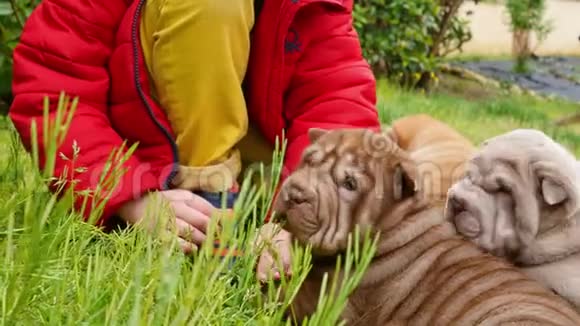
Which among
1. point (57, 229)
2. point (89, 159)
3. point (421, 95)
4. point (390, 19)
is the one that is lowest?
point (421, 95)

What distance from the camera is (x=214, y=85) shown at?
141cm

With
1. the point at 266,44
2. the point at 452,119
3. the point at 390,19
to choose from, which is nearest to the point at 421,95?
the point at 390,19

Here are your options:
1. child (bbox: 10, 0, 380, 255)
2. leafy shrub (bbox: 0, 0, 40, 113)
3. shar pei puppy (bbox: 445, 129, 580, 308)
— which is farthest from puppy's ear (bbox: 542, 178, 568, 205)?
leafy shrub (bbox: 0, 0, 40, 113)

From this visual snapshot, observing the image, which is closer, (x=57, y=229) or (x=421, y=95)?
(x=57, y=229)

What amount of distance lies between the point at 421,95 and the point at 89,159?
106 inches

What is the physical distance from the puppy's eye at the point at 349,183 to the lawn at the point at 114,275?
75 mm

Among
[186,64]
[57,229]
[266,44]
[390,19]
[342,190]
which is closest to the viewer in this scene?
[57,229]

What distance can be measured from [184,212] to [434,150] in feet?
1.45

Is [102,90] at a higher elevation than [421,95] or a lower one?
higher

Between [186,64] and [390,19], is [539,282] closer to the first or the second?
[186,64]

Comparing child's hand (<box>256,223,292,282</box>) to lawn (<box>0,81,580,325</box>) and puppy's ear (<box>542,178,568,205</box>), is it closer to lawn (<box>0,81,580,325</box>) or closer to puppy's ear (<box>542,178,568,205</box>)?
lawn (<box>0,81,580,325</box>)

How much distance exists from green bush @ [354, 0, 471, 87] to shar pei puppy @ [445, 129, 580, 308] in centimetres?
239

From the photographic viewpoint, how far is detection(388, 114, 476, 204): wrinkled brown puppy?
1.33m

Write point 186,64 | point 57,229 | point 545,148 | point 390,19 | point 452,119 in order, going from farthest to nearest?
point 390,19 < point 452,119 < point 186,64 < point 545,148 < point 57,229
